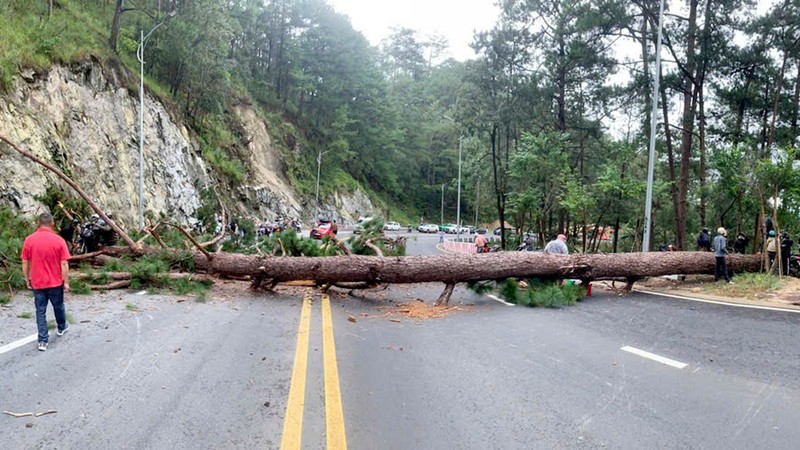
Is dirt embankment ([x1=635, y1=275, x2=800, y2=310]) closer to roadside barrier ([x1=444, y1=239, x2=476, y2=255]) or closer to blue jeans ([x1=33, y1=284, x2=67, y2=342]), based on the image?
blue jeans ([x1=33, y1=284, x2=67, y2=342])

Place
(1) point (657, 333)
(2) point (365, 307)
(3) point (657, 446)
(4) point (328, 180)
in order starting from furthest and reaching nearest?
(4) point (328, 180), (2) point (365, 307), (1) point (657, 333), (3) point (657, 446)

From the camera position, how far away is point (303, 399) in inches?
169

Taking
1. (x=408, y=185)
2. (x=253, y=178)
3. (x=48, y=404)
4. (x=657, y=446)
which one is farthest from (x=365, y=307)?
(x=408, y=185)

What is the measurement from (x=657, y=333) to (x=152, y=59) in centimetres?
3619

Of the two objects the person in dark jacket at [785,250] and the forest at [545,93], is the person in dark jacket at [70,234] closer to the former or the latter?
the forest at [545,93]

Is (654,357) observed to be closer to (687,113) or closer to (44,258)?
(44,258)

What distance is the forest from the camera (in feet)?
70.4

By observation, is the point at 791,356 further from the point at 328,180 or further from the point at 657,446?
the point at 328,180

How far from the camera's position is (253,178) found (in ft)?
139

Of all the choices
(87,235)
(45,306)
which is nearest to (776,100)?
(87,235)

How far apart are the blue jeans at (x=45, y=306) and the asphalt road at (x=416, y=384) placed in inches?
8.0

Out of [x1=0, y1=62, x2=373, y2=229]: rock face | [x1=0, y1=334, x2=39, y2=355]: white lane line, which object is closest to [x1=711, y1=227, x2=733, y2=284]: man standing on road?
[x1=0, y1=334, x2=39, y2=355]: white lane line

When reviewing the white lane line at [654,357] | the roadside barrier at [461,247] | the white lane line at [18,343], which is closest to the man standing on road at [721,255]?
the white lane line at [654,357]

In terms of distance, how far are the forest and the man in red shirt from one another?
49.8 ft
